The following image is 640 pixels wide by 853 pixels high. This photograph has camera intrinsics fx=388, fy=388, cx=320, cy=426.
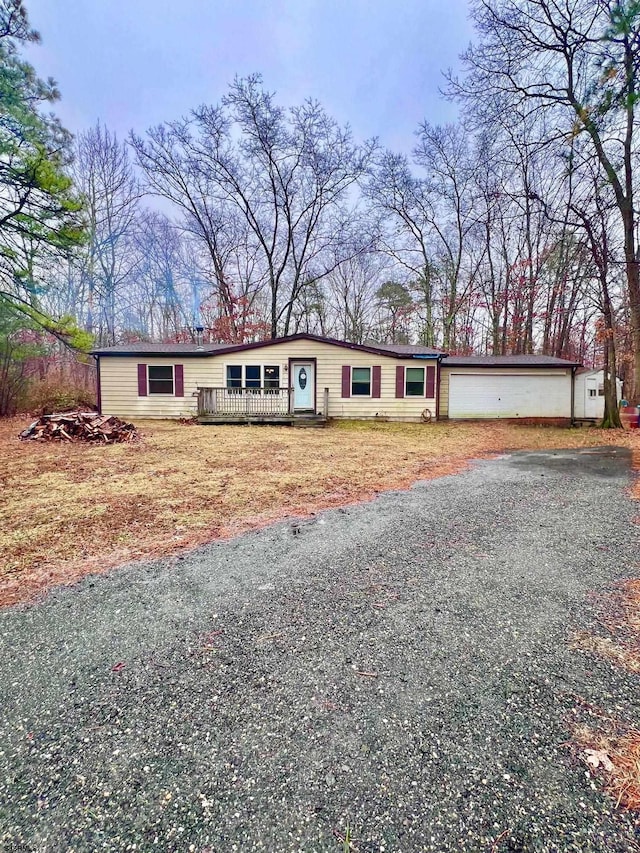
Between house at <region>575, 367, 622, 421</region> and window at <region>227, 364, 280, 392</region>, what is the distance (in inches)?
460

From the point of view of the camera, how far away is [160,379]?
48.0 feet

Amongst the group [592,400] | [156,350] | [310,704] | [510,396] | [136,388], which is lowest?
[310,704]

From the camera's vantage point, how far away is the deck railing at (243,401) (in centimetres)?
1337

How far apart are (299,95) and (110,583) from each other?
23.8 m

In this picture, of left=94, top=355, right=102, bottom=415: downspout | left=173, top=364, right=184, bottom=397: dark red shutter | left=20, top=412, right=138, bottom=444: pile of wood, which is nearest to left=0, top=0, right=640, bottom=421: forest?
left=94, top=355, right=102, bottom=415: downspout

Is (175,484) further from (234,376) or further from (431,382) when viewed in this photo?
(431,382)

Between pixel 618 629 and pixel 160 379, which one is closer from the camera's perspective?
pixel 618 629

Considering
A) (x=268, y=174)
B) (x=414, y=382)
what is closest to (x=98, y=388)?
(x=414, y=382)

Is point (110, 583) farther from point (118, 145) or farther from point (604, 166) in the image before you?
point (118, 145)

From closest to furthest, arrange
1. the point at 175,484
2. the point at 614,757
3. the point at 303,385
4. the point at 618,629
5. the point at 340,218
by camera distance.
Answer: the point at 614,757, the point at 618,629, the point at 175,484, the point at 303,385, the point at 340,218

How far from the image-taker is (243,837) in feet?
3.79

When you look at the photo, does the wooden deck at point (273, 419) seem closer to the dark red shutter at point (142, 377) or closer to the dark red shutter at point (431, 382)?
the dark red shutter at point (142, 377)

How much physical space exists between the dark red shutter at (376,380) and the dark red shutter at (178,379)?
713 cm

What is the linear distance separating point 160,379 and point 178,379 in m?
0.72
